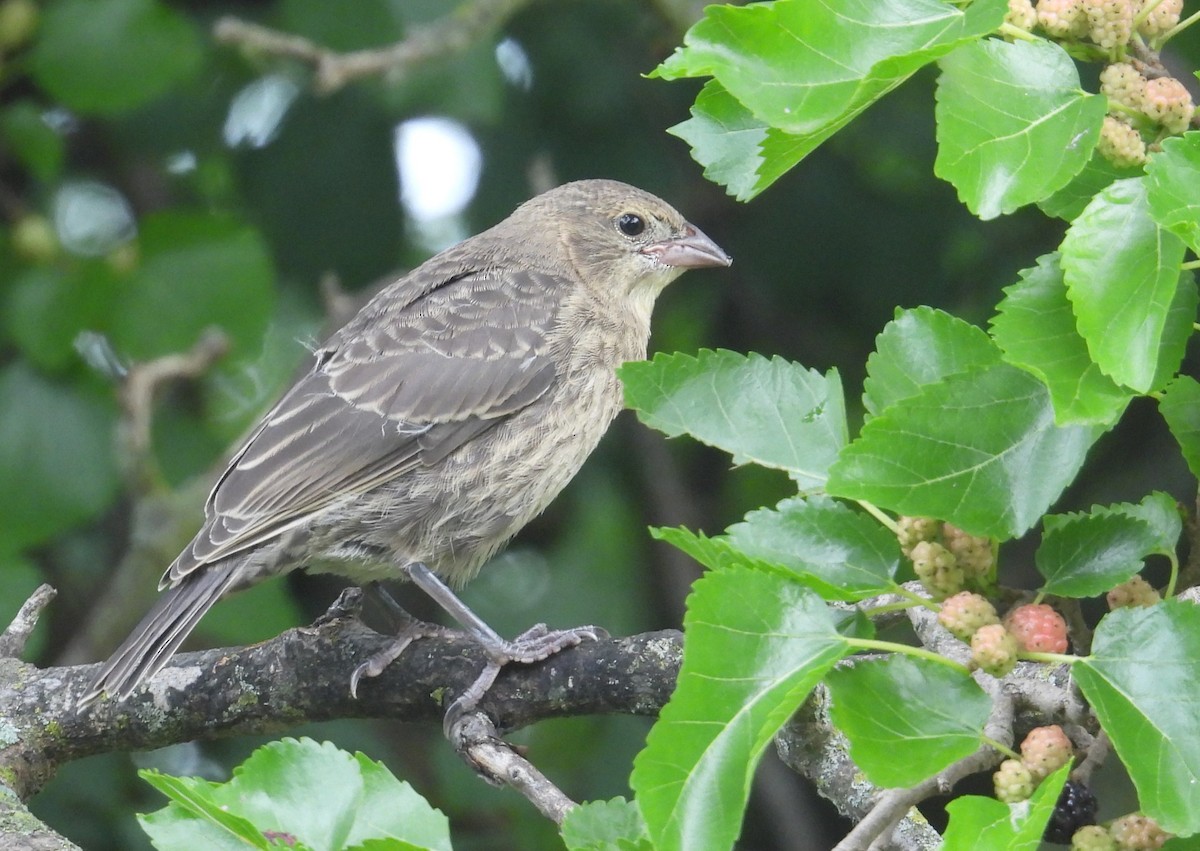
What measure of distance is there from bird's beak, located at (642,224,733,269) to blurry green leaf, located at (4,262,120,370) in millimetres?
1833

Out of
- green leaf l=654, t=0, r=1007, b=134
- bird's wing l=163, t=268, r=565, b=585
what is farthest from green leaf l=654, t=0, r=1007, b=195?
bird's wing l=163, t=268, r=565, b=585

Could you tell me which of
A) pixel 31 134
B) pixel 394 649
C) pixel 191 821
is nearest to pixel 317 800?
pixel 191 821

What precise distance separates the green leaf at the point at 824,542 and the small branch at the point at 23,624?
96.1 inches

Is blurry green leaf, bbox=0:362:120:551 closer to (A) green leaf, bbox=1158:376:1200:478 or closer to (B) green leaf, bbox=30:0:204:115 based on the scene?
(B) green leaf, bbox=30:0:204:115

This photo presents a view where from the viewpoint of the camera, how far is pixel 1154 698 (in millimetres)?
1544

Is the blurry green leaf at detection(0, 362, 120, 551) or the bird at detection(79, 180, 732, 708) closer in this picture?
the bird at detection(79, 180, 732, 708)

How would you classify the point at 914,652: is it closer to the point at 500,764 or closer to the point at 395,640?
the point at 500,764

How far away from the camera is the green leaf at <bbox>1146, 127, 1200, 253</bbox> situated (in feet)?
4.83

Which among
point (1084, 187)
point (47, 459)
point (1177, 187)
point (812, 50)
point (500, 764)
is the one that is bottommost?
point (47, 459)

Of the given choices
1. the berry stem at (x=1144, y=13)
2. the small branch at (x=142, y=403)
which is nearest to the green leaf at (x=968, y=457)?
the berry stem at (x=1144, y=13)

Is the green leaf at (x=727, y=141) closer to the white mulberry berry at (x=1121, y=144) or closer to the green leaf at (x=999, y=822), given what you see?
the white mulberry berry at (x=1121, y=144)

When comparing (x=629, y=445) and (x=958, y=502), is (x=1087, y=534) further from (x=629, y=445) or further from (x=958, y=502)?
(x=629, y=445)

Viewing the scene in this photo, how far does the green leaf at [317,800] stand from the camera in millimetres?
1789

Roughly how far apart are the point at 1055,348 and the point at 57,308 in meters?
4.10
